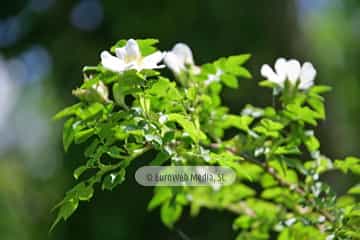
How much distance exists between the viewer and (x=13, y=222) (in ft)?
14.6

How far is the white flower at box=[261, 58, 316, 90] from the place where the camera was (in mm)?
856

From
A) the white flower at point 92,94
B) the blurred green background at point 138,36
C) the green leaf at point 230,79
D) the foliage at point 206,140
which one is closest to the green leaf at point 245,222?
the foliage at point 206,140

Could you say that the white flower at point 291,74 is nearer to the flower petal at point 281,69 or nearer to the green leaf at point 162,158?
the flower petal at point 281,69

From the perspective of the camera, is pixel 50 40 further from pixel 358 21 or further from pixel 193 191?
pixel 358 21

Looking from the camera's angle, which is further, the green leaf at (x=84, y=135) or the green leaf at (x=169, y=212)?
the green leaf at (x=169, y=212)

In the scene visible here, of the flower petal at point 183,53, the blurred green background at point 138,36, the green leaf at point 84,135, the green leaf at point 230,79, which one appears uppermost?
the blurred green background at point 138,36

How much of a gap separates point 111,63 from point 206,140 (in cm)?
21

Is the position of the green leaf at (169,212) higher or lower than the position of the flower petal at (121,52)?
lower

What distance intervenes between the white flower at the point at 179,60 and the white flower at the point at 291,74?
0.38 ft

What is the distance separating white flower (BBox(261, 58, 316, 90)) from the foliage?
0.5 inches

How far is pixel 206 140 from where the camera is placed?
82 cm

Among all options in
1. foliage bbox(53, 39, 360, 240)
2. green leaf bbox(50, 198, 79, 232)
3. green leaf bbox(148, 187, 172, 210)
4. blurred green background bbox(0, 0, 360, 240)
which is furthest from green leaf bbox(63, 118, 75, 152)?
blurred green background bbox(0, 0, 360, 240)

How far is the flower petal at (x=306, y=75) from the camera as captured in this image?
846 mm

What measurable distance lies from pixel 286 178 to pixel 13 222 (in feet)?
12.8
